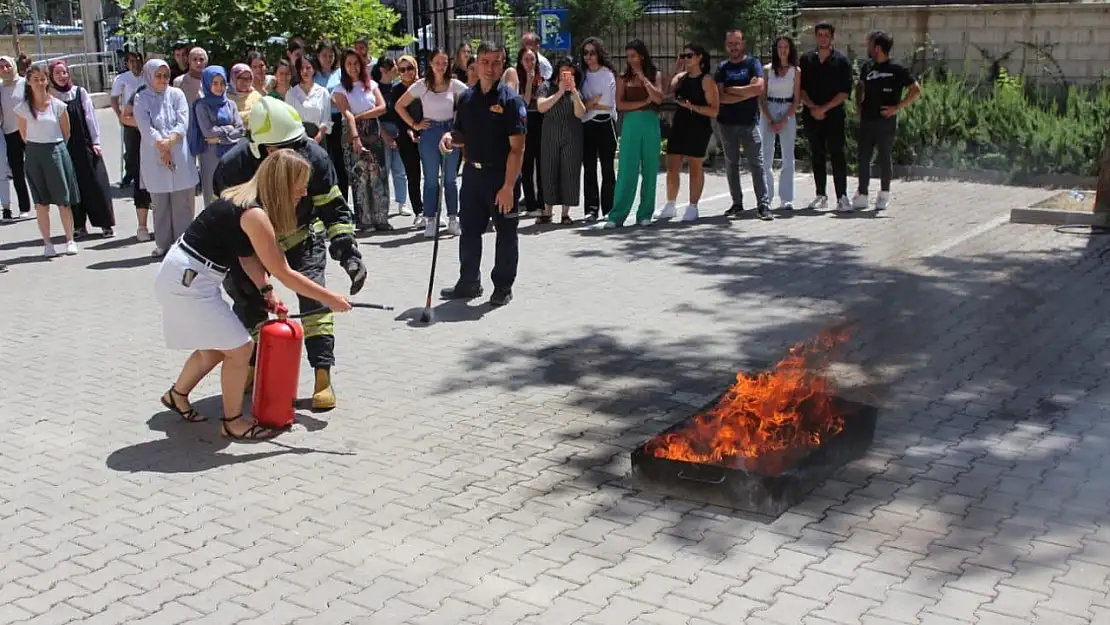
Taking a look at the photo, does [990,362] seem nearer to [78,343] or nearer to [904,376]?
[904,376]

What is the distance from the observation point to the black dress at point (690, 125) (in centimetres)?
1236

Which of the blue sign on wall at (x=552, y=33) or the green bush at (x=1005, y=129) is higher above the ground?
the blue sign on wall at (x=552, y=33)

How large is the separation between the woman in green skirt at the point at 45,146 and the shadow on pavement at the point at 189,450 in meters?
5.64

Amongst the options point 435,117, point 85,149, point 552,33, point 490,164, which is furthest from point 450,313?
point 552,33

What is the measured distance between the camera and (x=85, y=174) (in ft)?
41.2

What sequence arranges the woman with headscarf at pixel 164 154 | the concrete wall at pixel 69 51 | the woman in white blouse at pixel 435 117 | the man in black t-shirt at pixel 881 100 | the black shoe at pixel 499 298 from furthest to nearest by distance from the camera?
A: the concrete wall at pixel 69 51
the man in black t-shirt at pixel 881 100
the woman in white blouse at pixel 435 117
the woman with headscarf at pixel 164 154
the black shoe at pixel 499 298

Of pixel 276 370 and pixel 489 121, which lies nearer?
pixel 276 370

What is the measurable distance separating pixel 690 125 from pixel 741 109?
22.9 inches

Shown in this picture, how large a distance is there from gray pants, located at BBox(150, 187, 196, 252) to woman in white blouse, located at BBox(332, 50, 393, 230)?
1.76 meters

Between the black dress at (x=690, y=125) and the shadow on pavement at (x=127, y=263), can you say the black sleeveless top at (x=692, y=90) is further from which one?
the shadow on pavement at (x=127, y=263)

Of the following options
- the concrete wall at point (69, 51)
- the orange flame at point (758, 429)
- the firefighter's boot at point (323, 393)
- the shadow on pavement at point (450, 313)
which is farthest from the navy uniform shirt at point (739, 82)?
the concrete wall at point (69, 51)

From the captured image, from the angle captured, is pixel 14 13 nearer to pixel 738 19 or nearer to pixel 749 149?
pixel 738 19

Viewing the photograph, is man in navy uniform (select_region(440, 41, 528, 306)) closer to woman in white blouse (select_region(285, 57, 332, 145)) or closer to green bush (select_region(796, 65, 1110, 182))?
woman in white blouse (select_region(285, 57, 332, 145))

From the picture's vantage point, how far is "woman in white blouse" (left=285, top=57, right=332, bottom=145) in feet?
40.5
